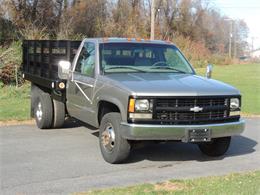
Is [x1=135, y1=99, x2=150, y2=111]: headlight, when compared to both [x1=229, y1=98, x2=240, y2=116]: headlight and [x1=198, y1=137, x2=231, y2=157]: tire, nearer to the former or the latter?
[x1=229, y1=98, x2=240, y2=116]: headlight

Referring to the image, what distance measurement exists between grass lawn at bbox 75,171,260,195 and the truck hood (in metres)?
1.25

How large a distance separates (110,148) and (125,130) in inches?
24.4

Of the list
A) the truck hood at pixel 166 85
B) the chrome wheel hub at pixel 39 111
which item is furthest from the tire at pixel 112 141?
the chrome wheel hub at pixel 39 111

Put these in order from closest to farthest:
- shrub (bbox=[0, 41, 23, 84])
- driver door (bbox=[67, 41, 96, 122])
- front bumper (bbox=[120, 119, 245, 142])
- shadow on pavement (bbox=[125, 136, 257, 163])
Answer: front bumper (bbox=[120, 119, 245, 142]), shadow on pavement (bbox=[125, 136, 257, 163]), driver door (bbox=[67, 41, 96, 122]), shrub (bbox=[0, 41, 23, 84])

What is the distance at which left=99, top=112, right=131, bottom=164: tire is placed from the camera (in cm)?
675

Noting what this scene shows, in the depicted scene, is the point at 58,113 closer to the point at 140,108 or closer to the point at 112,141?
the point at 112,141

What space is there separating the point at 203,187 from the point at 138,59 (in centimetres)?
291

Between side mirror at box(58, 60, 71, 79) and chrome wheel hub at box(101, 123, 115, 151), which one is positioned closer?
chrome wheel hub at box(101, 123, 115, 151)

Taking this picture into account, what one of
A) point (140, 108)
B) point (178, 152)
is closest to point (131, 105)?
point (140, 108)

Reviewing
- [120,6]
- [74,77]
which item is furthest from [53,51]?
[120,6]

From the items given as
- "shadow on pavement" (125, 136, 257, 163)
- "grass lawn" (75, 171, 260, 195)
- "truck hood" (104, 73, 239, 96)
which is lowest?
"shadow on pavement" (125, 136, 257, 163)

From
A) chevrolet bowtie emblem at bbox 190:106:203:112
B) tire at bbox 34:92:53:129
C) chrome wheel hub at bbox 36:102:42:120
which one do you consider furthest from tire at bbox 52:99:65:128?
chevrolet bowtie emblem at bbox 190:106:203:112

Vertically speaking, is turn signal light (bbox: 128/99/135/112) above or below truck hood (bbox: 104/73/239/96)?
below

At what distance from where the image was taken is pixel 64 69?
816cm
